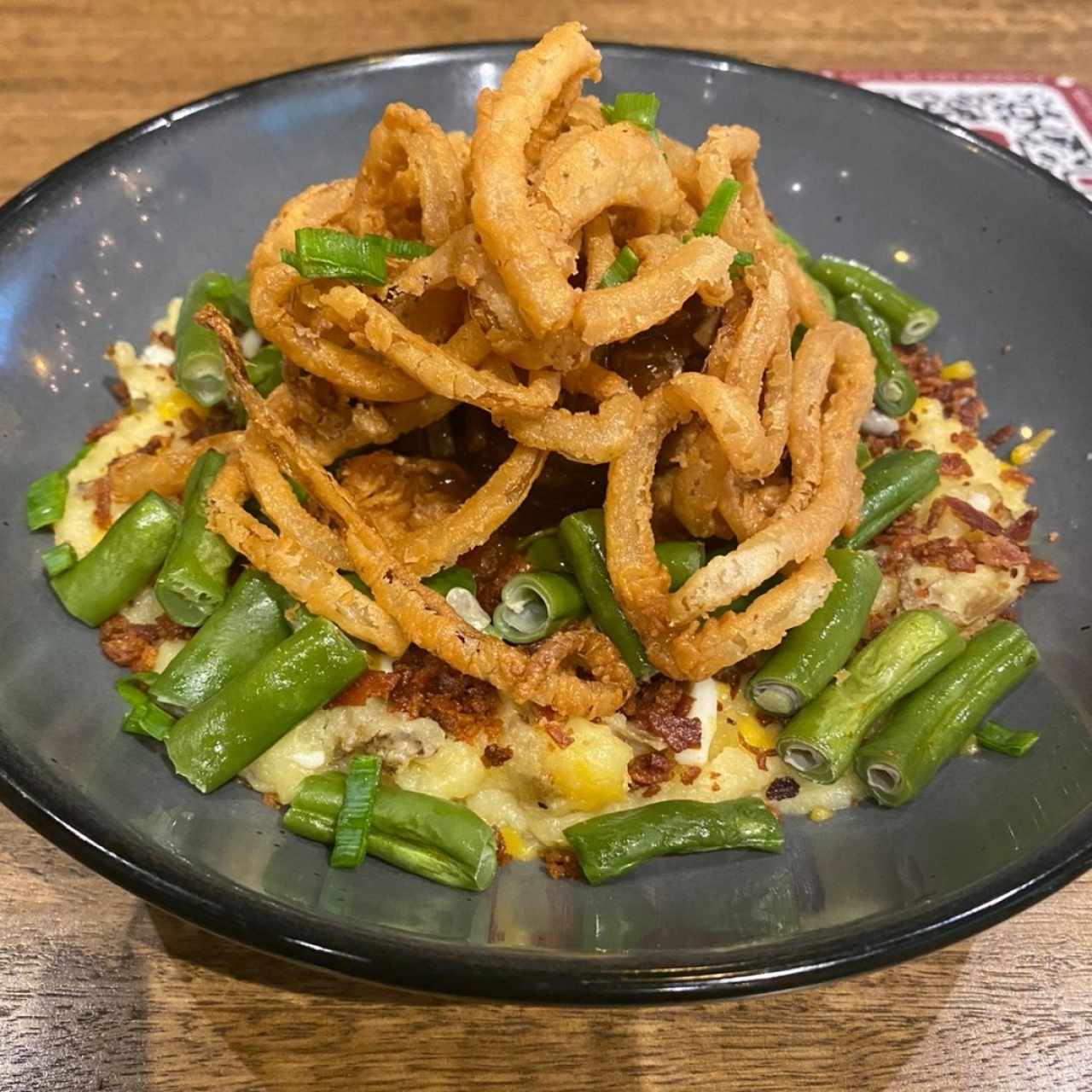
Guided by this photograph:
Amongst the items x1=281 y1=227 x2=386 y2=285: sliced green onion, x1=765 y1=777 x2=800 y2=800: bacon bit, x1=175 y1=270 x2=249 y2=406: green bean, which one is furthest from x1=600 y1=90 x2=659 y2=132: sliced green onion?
x1=765 y1=777 x2=800 y2=800: bacon bit

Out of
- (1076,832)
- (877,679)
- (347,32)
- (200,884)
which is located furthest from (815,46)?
(200,884)

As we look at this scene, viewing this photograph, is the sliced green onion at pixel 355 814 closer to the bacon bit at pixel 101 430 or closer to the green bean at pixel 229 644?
the green bean at pixel 229 644

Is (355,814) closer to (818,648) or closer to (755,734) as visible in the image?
(755,734)

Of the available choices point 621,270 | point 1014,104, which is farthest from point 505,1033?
point 1014,104

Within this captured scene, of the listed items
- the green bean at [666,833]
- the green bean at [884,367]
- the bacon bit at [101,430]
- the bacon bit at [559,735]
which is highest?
the green bean at [884,367]

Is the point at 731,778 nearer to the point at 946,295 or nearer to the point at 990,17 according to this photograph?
the point at 946,295

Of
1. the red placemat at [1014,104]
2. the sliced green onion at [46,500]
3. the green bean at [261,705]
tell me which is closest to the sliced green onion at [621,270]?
the green bean at [261,705]

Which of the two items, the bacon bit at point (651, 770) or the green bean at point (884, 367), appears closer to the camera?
the bacon bit at point (651, 770)

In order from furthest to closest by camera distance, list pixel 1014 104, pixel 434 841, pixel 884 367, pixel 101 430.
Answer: pixel 1014 104 < pixel 884 367 < pixel 101 430 < pixel 434 841
